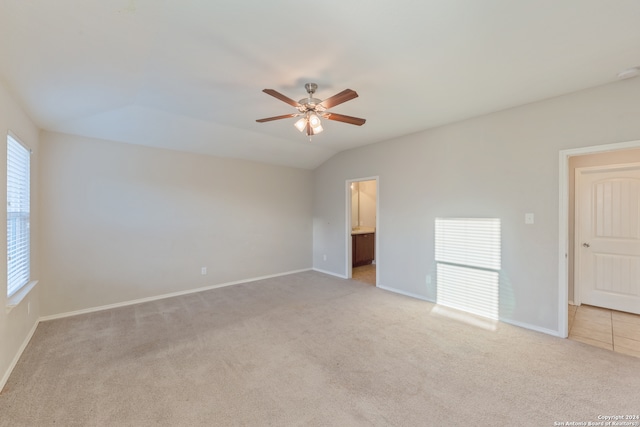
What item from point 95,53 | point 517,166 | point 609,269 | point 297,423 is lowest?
point 297,423

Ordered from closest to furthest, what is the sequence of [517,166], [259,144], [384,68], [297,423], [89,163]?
[297,423], [384,68], [517,166], [89,163], [259,144]

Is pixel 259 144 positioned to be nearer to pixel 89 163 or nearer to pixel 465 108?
pixel 89 163

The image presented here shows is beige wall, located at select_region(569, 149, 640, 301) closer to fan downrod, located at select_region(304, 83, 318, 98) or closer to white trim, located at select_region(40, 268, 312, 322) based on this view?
fan downrod, located at select_region(304, 83, 318, 98)

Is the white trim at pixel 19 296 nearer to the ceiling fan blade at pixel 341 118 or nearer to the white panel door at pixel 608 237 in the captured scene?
the ceiling fan blade at pixel 341 118

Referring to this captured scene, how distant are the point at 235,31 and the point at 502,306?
4148 mm

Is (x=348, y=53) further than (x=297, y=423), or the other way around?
(x=348, y=53)

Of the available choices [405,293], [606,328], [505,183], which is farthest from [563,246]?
[405,293]

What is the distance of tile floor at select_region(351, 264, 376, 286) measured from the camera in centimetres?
541

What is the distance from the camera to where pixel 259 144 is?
15.6 ft

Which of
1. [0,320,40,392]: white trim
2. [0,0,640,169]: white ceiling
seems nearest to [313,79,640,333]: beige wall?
[0,0,640,169]: white ceiling

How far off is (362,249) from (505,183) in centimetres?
375

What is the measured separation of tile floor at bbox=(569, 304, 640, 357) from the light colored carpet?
26 cm

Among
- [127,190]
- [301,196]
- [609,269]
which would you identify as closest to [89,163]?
[127,190]

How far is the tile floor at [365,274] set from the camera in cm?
541
